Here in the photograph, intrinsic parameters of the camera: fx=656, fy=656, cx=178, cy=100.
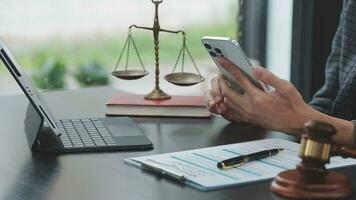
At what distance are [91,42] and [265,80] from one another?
1.88 metres

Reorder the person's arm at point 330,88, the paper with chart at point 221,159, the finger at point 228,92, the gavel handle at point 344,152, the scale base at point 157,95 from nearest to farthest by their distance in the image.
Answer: the gavel handle at point 344,152 < the paper with chart at point 221,159 < the finger at point 228,92 < the scale base at point 157,95 < the person's arm at point 330,88

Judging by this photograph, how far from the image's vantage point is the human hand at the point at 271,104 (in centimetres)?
132

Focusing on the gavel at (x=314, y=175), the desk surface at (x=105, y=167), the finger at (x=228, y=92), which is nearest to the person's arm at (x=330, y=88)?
the desk surface at (x=105, y=167)

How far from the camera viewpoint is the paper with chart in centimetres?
108

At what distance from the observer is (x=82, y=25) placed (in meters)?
3.04

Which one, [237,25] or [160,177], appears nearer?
[160,177]

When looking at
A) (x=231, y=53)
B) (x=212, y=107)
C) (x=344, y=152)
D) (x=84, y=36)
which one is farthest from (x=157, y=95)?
(x=84, y=36)

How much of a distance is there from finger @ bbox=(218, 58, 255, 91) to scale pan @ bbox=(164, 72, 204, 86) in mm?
294

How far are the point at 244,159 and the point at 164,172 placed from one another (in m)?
0.15

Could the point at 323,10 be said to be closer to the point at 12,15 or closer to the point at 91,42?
the point at 91,42

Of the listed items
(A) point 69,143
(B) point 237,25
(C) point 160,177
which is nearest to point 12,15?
(B) point 237,25

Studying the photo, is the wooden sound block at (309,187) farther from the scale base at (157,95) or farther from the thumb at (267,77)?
the scale base at (157,95)

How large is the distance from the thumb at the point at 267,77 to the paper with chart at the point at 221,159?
5.0 inches

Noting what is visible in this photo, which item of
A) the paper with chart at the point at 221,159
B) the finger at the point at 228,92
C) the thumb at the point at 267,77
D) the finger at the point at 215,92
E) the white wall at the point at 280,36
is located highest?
the thumb at the point at 267,77
